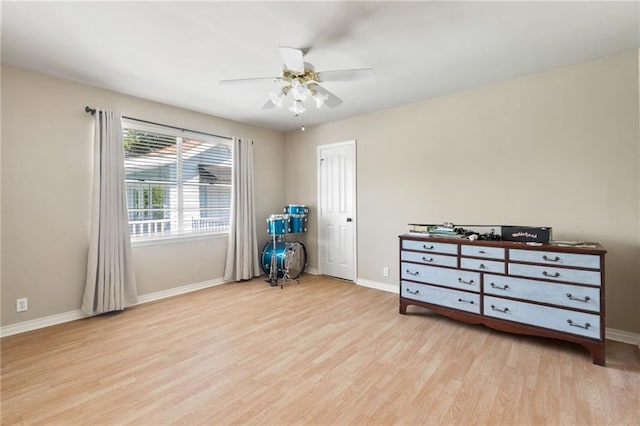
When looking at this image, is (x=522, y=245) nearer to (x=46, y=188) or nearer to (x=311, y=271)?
(x=311, y=271)

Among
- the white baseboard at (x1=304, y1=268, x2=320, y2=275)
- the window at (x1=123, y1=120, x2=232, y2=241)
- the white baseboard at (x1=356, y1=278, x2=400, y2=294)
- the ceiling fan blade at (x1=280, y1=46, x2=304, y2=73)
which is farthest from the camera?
the white baseboard at (x1=304, y1=268, x2=320, y2=275)

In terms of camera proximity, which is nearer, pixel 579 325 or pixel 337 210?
pixel 579 325

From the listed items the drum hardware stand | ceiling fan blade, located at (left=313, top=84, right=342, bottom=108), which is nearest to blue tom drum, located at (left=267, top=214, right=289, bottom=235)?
the drum hardware stand

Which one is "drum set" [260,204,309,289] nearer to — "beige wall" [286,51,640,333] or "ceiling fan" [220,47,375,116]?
"beige wall" [286,51,640,333]

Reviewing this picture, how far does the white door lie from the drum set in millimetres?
339

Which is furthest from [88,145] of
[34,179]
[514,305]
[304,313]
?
[514,305]

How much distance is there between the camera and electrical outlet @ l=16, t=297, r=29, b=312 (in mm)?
2816

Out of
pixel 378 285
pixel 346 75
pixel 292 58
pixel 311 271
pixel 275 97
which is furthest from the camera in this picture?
pixel 311 271

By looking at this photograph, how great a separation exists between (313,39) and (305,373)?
262cm

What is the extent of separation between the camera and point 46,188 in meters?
2.97

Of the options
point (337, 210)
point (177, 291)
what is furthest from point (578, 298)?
point (177, 291)

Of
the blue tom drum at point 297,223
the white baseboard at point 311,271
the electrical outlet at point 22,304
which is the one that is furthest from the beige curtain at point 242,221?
the electrical outlet at point 22,304

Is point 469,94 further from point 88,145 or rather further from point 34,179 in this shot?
point 34,179

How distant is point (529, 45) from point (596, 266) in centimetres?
190
